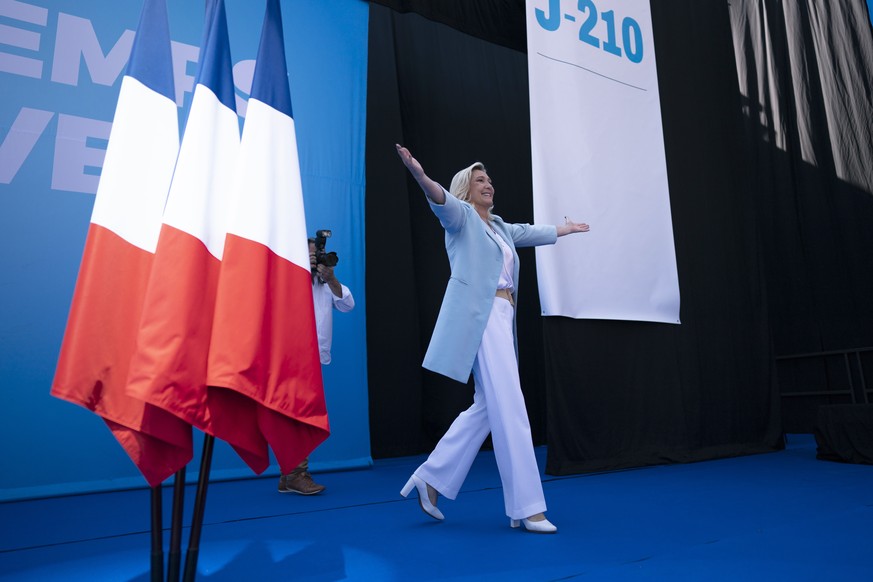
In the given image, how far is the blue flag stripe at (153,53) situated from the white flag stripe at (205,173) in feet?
0.26

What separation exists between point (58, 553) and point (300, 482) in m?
1.25

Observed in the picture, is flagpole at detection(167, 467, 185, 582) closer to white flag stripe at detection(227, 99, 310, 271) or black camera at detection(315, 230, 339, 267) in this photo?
white flag stripe at detection(227, 99, 310, 271)

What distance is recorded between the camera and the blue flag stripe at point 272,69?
1.42 metres

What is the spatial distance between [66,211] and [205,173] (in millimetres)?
2898

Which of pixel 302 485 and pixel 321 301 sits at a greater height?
pixel 321 301

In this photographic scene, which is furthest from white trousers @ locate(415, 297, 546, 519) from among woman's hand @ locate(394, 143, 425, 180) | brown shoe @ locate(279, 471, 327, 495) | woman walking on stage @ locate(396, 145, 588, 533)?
brown shoe @ locate(279, 471, 327, 495)

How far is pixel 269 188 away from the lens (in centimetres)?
135

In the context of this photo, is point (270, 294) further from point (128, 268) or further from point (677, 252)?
point (677, 252)

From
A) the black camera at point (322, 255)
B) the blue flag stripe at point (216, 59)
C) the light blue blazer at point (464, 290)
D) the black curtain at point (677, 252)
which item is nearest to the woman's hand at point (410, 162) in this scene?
the light blue blazer at point (464, 290)

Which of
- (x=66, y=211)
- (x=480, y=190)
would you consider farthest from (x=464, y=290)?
(x=66, y=211)

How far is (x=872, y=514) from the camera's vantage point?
2.37m

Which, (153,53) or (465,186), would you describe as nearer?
(153,53)

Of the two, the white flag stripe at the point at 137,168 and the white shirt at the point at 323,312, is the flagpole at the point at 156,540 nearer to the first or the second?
Answer: the white flag stripe at the point at 137,168

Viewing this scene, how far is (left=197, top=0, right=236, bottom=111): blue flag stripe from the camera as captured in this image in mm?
1350
